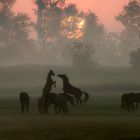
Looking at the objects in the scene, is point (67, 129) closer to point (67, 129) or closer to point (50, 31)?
point (67, 129)

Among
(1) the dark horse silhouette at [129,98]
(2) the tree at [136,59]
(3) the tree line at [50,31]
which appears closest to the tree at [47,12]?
(3) the tree line at [50,31]

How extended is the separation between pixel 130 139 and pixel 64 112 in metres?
14.0

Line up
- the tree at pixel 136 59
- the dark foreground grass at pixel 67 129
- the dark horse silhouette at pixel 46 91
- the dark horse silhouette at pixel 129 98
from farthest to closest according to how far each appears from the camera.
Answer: the tree at pixel 136 59 < the dark horse silhouette at pixel 129 98 < the dark horse silhouette at pixel 46 91 < the dark foreground grass at pixel 67 129

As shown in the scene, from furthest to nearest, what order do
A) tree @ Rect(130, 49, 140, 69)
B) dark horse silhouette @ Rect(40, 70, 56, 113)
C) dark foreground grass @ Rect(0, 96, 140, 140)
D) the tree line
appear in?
the tree line
tree @ Rect(130, 49, 140, 69)
dark horse silhouette @ Rect(40, 70, 56, 113)
dark foreground grass @ Rect(0, 96, 140, 140)

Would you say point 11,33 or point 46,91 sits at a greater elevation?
point 11,33

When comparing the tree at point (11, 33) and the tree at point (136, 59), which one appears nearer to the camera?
the tree at point (136, 59)

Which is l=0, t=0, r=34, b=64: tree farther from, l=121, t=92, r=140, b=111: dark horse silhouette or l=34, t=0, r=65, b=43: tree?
l=121, t=92, r=140, b=111: dark horse silhouette

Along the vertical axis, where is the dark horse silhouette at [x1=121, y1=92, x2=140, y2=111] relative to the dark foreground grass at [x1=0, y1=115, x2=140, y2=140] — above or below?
above

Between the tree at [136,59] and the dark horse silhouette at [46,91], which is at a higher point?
the tree at [136,59]

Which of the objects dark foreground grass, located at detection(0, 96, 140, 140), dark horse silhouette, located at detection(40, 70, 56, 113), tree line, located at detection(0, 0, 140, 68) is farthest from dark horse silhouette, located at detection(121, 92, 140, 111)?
tree line, located at detection(0, 0, 140, 68)

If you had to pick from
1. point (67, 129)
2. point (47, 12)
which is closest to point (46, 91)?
point (67, 129)

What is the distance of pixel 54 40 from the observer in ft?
606

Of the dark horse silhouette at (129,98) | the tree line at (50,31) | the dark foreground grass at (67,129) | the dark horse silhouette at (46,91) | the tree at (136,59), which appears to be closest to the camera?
the dark foreground grass at (67,129)

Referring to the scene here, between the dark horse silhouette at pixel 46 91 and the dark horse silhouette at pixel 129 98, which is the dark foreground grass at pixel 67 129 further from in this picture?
the dark horse silhouette at pixel 129 98
